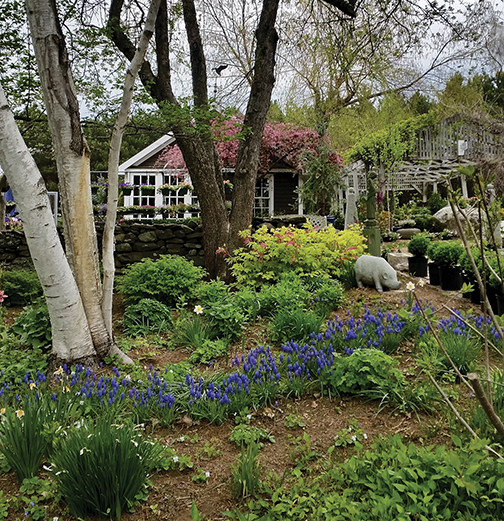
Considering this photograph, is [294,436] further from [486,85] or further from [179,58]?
[486,85]

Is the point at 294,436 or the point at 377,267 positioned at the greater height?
the point at 377,267

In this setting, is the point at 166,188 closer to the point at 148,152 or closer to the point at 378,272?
the point at 148,152

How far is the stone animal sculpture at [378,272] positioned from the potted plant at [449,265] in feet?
3.28

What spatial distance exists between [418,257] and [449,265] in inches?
48.2

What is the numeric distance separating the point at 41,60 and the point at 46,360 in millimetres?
2557

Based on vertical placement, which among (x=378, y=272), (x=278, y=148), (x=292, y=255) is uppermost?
(x=278, y=148)

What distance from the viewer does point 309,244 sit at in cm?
627

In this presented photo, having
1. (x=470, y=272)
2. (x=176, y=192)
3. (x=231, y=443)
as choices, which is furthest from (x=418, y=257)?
(x=176, y=192)

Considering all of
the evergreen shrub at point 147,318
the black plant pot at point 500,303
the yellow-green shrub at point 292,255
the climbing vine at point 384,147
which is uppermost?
the climbing vine at point 384,147

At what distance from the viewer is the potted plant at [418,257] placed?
7.26 metres

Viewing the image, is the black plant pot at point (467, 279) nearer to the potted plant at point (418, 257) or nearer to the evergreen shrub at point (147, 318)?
the potted plant at point (418, 257)

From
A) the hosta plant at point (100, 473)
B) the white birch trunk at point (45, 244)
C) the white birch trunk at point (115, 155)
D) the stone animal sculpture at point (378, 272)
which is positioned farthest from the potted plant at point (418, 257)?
the hosta plant at point (100, 473)

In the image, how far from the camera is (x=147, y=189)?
15.3 meters

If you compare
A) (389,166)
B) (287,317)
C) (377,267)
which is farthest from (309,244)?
(389,166)
